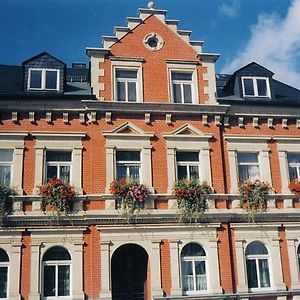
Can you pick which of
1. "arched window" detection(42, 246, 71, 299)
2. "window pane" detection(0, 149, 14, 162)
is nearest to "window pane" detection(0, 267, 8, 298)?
"arched window" detection(42, 246, 71, 299)

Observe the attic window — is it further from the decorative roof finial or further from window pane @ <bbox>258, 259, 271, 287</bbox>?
window pane @ <bbox>258, 259, 271, 287</bbox>

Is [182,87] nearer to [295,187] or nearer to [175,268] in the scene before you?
[295,187]

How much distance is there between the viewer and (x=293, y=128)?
64.8 feet

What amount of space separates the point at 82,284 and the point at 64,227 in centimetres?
210

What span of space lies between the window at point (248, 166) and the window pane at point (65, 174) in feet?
22.5

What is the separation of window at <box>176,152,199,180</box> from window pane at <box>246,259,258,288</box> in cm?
386

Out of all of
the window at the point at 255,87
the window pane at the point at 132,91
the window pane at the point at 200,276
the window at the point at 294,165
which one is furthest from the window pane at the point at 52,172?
the window at the point at 294,165

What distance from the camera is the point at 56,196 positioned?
1662 centimetres

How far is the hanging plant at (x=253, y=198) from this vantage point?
1794 cm

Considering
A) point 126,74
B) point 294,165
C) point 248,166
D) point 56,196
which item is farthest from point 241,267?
point 126,74

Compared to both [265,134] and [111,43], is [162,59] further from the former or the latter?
[265,134]

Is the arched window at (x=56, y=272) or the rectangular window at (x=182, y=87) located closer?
the arched window at (x=56, y=272)

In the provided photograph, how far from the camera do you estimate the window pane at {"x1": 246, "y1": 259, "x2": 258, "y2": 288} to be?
17.6 meters

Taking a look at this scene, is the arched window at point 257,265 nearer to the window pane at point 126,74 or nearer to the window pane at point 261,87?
the window pane at point 261,87
